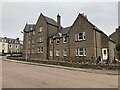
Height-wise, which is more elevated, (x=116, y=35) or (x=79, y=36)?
(x=116, y=35)

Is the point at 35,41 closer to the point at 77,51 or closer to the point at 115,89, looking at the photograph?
the point at 77,51

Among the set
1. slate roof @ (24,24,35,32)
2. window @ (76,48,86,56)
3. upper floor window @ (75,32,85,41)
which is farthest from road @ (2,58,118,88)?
slate roof @ (24,24,35,32)

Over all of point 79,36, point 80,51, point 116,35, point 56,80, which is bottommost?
point 56,80

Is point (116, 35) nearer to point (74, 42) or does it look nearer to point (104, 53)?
point (104, 53)

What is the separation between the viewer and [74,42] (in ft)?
101

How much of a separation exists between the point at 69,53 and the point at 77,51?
2434 millimetres

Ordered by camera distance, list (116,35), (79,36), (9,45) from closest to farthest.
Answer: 1. (79,36)
2. (116,35)
3. (9,45)

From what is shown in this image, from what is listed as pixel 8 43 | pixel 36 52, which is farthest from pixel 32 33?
pixel 8 43

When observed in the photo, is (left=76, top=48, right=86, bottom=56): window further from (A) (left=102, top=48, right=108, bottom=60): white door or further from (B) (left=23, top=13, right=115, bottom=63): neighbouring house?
(A) (left=102, top=48, right=108, bottom=60): white door

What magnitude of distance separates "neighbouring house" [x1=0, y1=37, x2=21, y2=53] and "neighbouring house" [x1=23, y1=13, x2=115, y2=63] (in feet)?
155

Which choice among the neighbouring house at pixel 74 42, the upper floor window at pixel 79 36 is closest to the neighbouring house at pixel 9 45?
the neighbouring house at pixel 74 42

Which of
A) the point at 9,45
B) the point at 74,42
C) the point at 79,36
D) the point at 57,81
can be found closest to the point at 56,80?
the point at 57,81

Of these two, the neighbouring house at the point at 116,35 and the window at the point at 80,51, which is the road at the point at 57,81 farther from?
the neighbouring house at the point at 116,35

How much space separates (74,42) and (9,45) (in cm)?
6727
